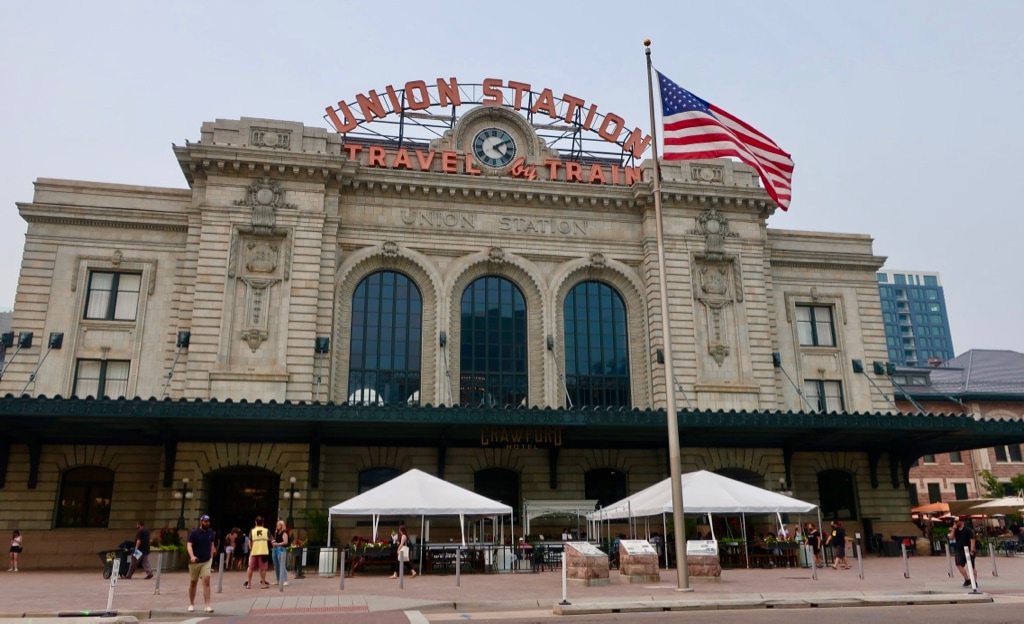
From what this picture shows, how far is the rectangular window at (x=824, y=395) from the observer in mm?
39000

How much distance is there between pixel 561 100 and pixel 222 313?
21.9 meters

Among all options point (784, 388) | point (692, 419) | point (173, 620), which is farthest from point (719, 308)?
point (173, 620)

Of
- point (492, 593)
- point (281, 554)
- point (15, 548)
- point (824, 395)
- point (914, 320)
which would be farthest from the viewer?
point (914, 320)

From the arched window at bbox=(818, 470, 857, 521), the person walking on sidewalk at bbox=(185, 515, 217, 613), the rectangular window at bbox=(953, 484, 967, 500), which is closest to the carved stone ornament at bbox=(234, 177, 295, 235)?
the person walking on sidewalk at bbox=(185, 515, 217, 613)

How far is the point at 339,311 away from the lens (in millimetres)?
34406

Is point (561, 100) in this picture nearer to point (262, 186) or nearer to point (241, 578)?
point (262, 186)

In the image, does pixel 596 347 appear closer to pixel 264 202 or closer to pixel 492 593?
pixel 264 202

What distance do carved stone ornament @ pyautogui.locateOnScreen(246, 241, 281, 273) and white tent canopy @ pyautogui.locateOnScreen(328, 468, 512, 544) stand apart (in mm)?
13227

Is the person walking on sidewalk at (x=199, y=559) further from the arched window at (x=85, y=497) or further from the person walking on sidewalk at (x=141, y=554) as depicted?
the arched window at (x=85, y=497)

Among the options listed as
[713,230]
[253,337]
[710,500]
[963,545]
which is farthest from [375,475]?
[963,545]

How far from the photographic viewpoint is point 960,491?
5781 cm

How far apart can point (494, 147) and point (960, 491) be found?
45.0m

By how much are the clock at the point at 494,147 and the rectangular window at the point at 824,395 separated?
62.7 feet

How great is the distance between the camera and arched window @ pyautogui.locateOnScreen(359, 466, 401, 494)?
106ft
